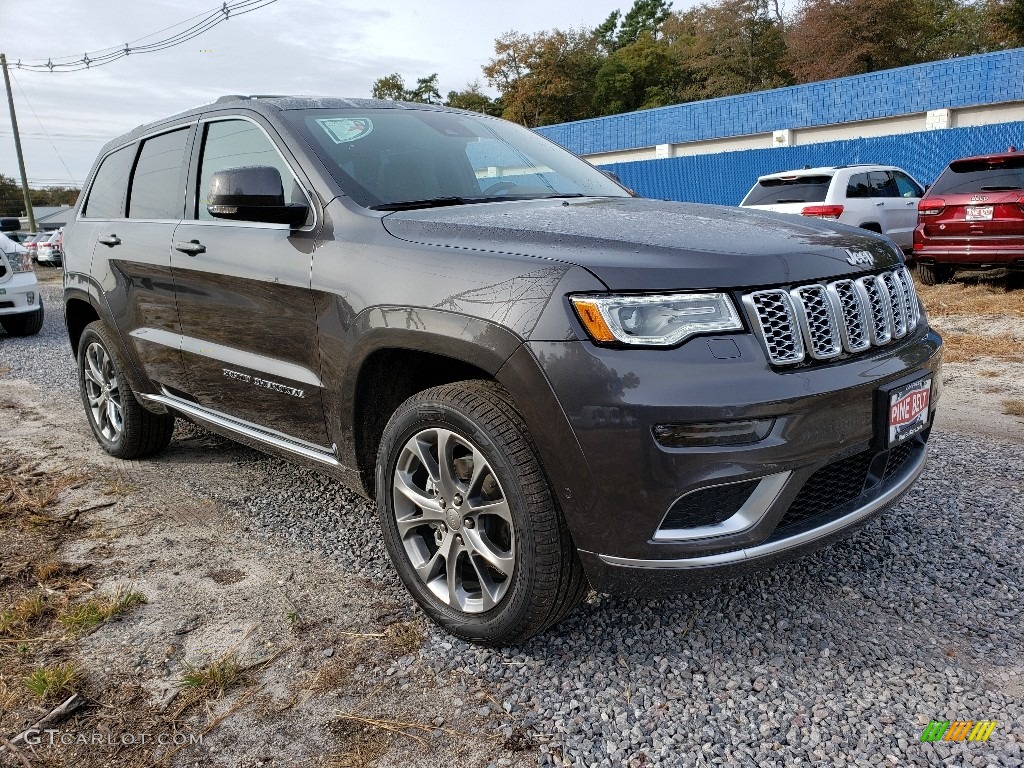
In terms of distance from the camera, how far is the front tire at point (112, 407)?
4.36 metres

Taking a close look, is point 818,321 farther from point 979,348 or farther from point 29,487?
point 979,348

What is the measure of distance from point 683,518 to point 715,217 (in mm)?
1100

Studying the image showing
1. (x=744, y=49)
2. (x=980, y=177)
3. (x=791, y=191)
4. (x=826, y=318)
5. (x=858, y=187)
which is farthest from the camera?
(x=744, y=49)

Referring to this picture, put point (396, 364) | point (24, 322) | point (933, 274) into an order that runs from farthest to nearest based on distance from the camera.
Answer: point (933, 274) < point (24, 322) < point (396, 364)

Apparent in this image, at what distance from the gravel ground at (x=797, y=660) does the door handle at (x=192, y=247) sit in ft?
4.16

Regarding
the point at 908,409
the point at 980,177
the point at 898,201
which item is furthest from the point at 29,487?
the point at 898,201

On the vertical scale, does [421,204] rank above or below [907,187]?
above

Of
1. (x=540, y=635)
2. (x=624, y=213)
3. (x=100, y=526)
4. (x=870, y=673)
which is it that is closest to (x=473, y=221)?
(x=624, y=213)

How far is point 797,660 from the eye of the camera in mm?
2389

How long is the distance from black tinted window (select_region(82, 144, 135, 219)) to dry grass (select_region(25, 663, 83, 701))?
264 cm

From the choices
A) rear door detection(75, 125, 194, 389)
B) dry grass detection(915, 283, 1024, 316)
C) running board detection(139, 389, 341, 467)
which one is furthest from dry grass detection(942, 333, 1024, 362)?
rear door detection(75, 125, 194, 389)

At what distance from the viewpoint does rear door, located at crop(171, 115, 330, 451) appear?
9.47 ft

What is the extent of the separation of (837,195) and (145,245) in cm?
938

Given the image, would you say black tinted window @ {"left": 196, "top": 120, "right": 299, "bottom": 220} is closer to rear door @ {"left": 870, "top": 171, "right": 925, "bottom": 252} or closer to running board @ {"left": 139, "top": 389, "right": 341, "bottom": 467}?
running board @ {"left": 139, "top": 389, "right": 341, "bottom": 467}
